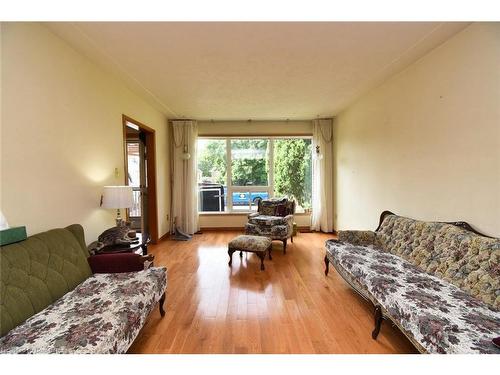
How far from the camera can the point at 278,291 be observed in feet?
8.73

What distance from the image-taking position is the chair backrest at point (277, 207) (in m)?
4.79

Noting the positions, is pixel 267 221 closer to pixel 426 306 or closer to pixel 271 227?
pixel 271 227

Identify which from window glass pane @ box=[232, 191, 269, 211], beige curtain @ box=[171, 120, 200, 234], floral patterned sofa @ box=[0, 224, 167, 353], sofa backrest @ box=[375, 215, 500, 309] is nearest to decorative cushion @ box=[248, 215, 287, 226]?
window glass pane @ box=[232, 191, 269, 211]

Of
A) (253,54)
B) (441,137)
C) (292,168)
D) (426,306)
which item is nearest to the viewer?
(426,306)

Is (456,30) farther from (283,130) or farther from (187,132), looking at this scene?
(187,132)

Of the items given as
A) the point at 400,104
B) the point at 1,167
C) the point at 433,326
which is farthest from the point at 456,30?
the point at 1,167

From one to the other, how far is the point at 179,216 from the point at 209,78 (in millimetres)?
3239

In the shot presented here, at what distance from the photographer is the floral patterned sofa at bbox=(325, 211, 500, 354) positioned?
132 cm

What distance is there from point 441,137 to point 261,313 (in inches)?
96.4

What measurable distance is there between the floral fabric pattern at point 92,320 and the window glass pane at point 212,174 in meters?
3.80

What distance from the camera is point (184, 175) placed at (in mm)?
5344

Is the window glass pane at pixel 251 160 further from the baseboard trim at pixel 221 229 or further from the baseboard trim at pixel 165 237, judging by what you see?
the baseboard trim at pixel 165 237

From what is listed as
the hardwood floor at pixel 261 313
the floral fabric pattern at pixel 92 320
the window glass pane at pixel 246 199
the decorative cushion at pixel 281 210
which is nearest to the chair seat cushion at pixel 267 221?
the decorative cushion at pixel 281 210

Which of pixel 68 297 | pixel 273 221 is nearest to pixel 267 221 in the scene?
pixel 273 221
